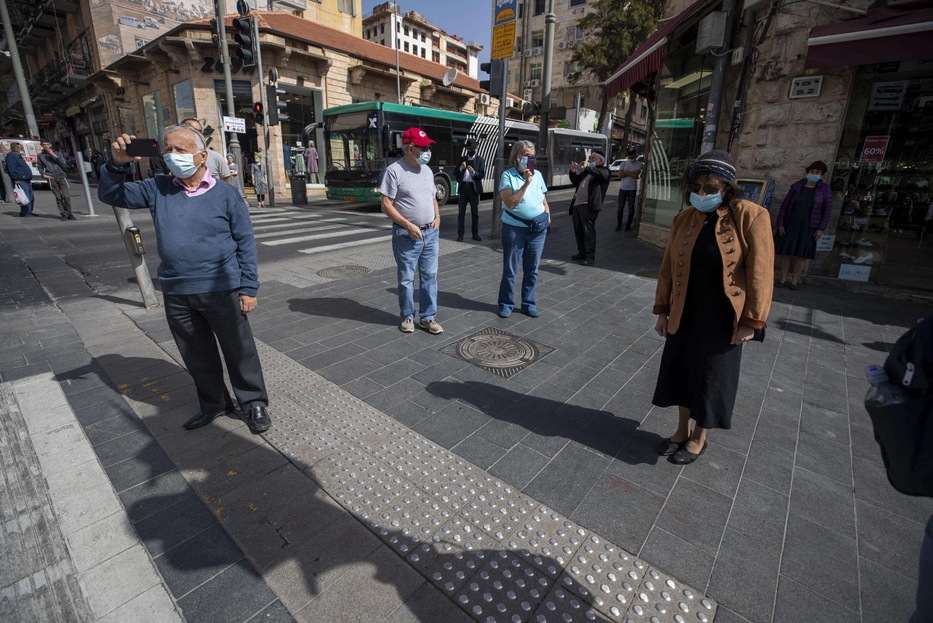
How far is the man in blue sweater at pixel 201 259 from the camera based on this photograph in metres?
2.76

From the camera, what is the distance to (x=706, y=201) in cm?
245

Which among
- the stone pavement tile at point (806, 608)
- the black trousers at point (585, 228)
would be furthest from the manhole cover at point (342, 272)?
the stone pavement tile at point (806, 608)

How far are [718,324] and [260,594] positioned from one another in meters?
2.64

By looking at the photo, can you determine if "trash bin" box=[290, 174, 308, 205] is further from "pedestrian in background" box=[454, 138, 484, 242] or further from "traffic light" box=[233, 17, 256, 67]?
"pedestrian in background" box=[454, 138, 484, 242]

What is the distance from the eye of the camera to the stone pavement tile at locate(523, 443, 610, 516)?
2.54 meters

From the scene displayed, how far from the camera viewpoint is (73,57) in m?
29.9

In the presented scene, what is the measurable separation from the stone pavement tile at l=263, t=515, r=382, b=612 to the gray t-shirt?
2925 mm

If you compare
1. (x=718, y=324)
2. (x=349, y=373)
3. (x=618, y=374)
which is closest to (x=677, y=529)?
(x=718, y=324)

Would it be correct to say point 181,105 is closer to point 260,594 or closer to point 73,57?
point 73,57

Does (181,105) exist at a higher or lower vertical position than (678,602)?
higher

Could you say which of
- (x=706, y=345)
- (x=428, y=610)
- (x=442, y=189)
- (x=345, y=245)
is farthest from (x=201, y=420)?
(x=442, y=189)

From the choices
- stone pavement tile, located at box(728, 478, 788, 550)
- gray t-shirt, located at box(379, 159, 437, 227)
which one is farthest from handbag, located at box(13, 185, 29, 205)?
stone pavement tile, located at box(728, 478, 788, 550)

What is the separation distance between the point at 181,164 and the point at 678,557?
339cm

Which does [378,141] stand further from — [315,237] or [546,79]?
[546,79]
